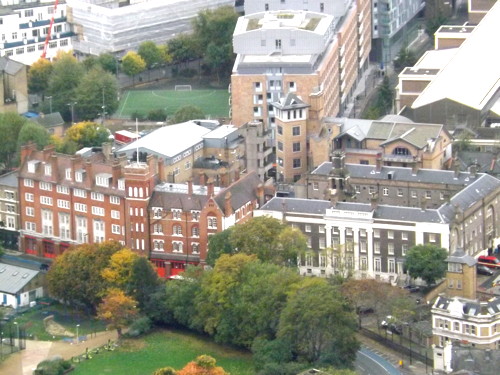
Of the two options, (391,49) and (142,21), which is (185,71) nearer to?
(142,21)

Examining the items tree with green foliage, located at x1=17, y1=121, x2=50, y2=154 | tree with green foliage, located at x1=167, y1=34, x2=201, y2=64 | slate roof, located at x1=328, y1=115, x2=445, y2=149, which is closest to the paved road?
slate roof, located at x1=328, y1=115, x2=445, y2=149

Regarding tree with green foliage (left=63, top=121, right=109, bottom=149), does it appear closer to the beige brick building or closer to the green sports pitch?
the beige brick building

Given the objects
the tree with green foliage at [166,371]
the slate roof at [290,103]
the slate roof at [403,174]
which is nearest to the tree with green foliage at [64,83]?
the slate roof at [290,103]

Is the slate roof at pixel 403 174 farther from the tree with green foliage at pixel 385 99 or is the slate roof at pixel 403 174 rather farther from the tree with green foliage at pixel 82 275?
the tree with green foliage at pixel 385 99

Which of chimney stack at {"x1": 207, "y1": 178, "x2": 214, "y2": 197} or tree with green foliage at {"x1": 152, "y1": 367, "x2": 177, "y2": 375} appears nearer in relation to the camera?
tree with green foliage at {"x1": 152, "y1": 367, "x2": 177, "y2": 375}

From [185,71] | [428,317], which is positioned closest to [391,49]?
[185,71]

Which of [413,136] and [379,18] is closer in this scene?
[413,136]

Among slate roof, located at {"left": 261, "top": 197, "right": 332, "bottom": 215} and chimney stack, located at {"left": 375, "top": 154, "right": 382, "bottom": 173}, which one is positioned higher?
chimney stack, located at {"left": 375, "top": 154, "right": 382, "bottom": 173}
